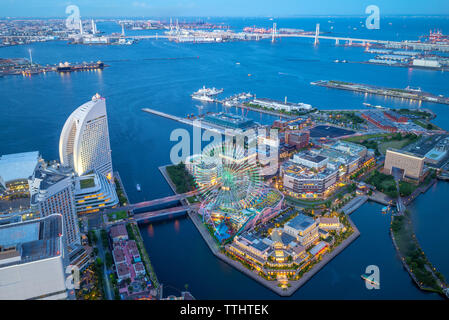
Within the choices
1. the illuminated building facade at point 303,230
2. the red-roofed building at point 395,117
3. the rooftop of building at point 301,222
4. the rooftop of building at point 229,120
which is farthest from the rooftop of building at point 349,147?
the red-roofed building at point 395,117

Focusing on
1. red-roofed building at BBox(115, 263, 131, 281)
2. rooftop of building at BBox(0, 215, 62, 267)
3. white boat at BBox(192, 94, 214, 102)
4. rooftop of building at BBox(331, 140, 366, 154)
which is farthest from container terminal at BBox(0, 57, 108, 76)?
rooftop of building at BBox(0, 215, 62, 267)

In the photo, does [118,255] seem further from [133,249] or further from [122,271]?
[122,271]

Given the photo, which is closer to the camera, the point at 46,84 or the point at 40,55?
the point at 46,84

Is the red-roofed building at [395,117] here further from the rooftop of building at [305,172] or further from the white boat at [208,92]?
the white boat at [208,92]

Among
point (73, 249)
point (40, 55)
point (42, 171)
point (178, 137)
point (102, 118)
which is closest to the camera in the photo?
point (73, 249)

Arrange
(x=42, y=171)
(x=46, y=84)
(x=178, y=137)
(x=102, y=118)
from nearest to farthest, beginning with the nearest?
(x=42, y=171) → (x=102, y=118) → (x=178, y=137) → (x=46, y=84)

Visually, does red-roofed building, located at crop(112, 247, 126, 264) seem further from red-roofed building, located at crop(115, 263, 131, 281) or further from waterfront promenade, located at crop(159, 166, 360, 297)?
waterfront promenade, located at crop(159, 166, 360, 297)

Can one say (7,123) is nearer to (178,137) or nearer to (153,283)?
(178,137)
